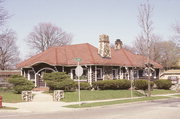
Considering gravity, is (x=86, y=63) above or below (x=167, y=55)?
below

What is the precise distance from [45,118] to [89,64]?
19.9 m

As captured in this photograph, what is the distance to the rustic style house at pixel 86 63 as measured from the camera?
116ft

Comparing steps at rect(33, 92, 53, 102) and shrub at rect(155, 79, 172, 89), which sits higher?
shrub at rect(155, 79, 172, 89)

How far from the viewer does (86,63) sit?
35188 millimetres

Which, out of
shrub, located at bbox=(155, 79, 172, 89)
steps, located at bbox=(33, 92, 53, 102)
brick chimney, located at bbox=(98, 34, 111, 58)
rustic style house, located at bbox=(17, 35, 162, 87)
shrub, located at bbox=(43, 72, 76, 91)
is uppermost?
brick chimney, located at bbox=(98, 34, 111, 58)

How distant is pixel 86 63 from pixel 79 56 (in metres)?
2.96

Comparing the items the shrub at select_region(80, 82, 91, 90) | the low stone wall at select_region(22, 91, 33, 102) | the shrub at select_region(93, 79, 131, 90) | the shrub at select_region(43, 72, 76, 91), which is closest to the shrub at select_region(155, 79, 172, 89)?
the shrub at select_region(93, 79, 131, 90)

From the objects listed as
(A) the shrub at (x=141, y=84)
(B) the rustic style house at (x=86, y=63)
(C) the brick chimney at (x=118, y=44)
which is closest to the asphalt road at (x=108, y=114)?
(B) the rustic style house at (x=86, y=63)

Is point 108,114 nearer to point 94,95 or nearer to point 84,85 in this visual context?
point 94,95

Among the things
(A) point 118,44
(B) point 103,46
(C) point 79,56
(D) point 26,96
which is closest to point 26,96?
(D) point 26,96

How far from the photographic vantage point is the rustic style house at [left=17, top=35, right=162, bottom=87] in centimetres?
3538

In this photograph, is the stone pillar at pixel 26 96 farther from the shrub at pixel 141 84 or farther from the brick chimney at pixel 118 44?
the brick chimney at pixel 118 44

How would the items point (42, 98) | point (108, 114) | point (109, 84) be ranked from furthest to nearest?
point (109, 84) → point (42, 98) → point (108, 114)

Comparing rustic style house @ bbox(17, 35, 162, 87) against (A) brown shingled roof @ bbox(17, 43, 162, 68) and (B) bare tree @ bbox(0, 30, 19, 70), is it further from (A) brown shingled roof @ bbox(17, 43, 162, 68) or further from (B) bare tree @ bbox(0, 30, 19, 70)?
(B) bare tree @ bbox(0, 30, 19, 70)
